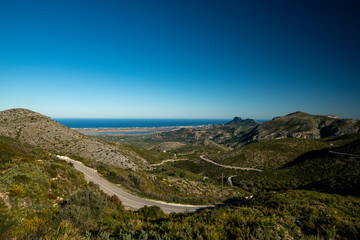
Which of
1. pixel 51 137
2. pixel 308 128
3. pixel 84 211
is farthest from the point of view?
pixel 308 128

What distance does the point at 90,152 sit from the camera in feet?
148

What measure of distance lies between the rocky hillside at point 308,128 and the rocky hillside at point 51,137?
146m

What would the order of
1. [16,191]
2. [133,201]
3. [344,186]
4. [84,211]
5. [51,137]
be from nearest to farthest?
[84,211] → [16,191] → [133,201] → [344,186] → [51,137]

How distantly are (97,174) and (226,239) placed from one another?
80.6 ft

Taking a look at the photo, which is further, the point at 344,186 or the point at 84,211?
the point at 344,186

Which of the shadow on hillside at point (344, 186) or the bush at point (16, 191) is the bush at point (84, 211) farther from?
the shadow on hillside at point (344, 186)

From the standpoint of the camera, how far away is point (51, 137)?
46312 millimetres

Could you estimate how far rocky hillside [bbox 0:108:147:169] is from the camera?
42781mm

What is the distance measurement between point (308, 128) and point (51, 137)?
178758 millimetres

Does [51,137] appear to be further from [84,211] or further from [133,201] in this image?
[84,211]

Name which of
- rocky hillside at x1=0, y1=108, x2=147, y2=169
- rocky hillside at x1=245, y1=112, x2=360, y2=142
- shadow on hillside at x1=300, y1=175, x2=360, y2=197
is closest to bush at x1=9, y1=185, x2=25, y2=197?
shadow on hillside at x1=300, y1=175, x2=360, y2=197

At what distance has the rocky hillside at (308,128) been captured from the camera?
133250mm

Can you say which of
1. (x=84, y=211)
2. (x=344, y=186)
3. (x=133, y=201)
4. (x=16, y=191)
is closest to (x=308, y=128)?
(x=344, y=186)

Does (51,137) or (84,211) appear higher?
(84,211)
